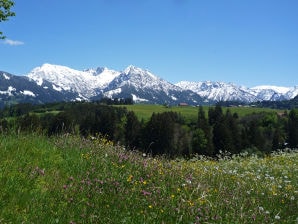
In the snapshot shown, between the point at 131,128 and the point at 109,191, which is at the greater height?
the point at 109,191

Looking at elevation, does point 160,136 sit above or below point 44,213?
below

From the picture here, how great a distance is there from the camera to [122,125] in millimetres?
120000

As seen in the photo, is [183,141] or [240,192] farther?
[183,141]

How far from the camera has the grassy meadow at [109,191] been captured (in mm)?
5730

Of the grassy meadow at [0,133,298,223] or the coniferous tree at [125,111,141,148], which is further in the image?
the coniferous tree at [125,111,141,148]

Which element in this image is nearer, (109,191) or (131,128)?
(109,191)

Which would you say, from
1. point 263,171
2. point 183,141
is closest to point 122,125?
point 183,141

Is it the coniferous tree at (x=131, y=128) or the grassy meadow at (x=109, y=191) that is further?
the coniferous tree at (x=131, y=128)

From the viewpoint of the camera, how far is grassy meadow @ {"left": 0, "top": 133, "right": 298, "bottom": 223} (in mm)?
5730

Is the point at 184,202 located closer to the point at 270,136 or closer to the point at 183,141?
the point at 183,141

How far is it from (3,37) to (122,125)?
9592 centimetres

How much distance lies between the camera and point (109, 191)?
6.75 metres

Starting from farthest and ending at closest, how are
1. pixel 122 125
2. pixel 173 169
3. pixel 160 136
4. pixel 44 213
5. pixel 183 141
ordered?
pixel 122 125
pixel 183 141
pixel 160 136
pixel 173 169
pixel 44 213

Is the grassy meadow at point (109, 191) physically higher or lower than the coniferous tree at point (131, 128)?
higher
